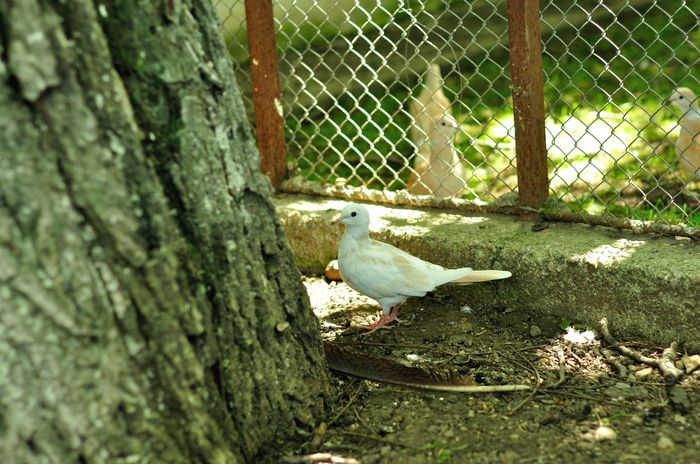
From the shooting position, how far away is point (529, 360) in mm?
3213

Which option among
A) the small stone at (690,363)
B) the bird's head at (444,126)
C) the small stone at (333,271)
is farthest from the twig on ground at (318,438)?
the bird's head at (444,126)

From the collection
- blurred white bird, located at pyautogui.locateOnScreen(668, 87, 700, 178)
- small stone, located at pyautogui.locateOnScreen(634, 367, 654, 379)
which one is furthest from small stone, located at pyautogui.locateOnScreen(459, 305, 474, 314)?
blurred white bird, located at pyautogui.locateOnScreen(668, 87, 700, 178)

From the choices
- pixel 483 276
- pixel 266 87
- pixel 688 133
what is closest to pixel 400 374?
pixel 483 276

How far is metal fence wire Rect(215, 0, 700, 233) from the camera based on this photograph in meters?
4.45

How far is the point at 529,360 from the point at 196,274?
1559mm

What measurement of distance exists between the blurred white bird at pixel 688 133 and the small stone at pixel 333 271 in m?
2.06

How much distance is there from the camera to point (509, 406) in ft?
9.29

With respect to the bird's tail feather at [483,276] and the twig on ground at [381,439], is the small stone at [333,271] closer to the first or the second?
the bird's tail feather at [483,276]

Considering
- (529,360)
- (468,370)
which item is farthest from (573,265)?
(468,370)

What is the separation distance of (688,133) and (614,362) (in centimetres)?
241

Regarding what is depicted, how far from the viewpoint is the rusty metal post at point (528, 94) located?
3576 millimetres

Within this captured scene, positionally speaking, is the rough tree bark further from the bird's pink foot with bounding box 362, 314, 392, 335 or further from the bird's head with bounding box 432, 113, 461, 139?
the bird's head with bounding box 432, 113, 461, 139

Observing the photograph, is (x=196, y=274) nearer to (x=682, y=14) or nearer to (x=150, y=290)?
(x=150, y=290)

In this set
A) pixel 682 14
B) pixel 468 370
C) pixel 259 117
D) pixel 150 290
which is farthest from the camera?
pixel 682 14
